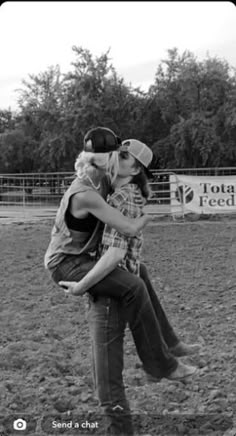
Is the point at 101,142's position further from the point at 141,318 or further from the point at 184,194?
the point at 184,194

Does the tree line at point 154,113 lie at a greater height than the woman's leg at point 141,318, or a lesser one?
greater

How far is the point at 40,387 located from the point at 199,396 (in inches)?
37.9

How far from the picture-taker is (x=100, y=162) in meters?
2.54

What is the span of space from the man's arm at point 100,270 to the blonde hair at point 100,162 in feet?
1.16

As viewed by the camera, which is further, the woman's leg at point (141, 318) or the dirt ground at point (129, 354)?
the dirt ground at point (129, 354)

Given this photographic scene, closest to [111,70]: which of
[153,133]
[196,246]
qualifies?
[153,133]

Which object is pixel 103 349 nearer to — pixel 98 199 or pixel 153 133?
pixel 98 199

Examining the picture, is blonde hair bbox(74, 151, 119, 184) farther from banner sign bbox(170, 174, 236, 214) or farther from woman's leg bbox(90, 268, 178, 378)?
banner sign bbox(170, 174, 236, 214)

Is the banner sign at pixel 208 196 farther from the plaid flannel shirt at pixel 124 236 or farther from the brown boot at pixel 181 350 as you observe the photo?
the plaid flannel shirt at pixel 124 236

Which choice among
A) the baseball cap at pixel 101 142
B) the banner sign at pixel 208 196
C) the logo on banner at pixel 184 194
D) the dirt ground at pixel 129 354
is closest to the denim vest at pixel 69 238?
the baseball cap at pixel 101 142

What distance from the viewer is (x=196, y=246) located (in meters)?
9.07

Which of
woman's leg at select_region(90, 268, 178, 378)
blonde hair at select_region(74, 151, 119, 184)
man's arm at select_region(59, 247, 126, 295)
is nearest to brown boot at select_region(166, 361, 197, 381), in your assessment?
woman's leg at select_region(90, 268, 178, 378)

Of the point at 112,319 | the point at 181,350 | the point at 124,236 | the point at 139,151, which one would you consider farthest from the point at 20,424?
the point at 139,151

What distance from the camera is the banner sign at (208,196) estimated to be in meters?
13.8
